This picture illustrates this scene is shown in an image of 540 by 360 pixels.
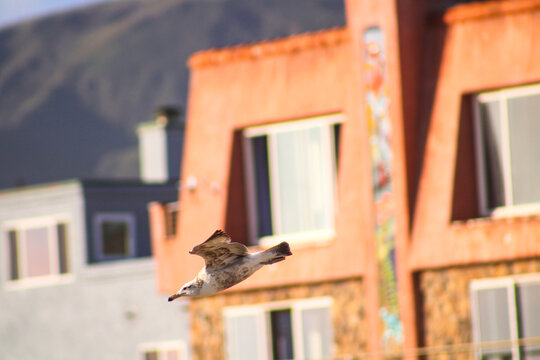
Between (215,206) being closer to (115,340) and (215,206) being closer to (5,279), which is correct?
(115,340)

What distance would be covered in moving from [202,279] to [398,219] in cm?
1486

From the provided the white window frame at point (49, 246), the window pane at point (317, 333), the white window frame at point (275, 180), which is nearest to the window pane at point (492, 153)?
the white window frame at point (275, 180)

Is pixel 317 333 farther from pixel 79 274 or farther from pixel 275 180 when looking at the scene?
pixel 79 274

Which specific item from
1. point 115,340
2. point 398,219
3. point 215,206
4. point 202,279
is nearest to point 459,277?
point 398,219

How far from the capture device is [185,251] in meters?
40.0

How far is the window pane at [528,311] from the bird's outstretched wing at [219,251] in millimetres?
14166

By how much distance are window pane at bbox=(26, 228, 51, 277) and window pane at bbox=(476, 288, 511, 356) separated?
22.6 metres

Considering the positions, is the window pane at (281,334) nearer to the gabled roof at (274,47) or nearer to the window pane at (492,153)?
the window pane at (492,153)

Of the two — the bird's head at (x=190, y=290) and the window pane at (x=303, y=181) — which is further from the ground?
the window pane at (x=303, y=181)

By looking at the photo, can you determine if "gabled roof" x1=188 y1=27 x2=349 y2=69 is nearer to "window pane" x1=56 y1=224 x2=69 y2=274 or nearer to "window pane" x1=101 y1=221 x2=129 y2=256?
"window pane" x1=56 y1=224 x2=69 y2=274

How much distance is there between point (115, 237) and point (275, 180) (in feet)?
60.9

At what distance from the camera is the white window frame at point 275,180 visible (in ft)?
124

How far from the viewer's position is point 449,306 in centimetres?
3547

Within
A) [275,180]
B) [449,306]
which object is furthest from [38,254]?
[449,306]
